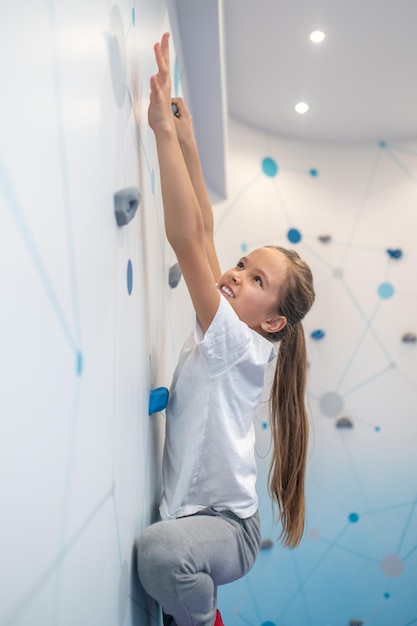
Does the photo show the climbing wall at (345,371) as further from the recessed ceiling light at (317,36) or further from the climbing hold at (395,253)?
the recessed ceiling light at (317,36)

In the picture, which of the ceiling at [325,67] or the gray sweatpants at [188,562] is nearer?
the gray sweatpants at [188,562]

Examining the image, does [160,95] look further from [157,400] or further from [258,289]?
[157,400]

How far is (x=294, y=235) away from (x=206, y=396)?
143cm

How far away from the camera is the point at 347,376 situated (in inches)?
88.0

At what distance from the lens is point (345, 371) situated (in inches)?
88.0

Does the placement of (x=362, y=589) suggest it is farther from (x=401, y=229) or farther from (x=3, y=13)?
(x=3, y=13)

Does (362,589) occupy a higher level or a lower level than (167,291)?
lower

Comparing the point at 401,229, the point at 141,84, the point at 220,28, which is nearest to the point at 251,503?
the point at 141,84

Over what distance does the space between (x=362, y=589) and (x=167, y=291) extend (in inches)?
60.3

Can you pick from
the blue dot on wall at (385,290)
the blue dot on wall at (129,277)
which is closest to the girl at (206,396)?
the blue dot on wall at (129,277)

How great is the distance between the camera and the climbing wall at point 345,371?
2.12m

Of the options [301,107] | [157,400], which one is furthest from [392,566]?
[301,107]

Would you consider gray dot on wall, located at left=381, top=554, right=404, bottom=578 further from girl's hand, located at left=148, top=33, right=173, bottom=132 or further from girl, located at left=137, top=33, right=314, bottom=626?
girl's hand, located at left=148, top=33, right=173, bottom=132

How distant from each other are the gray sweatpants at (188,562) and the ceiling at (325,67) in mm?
1431
